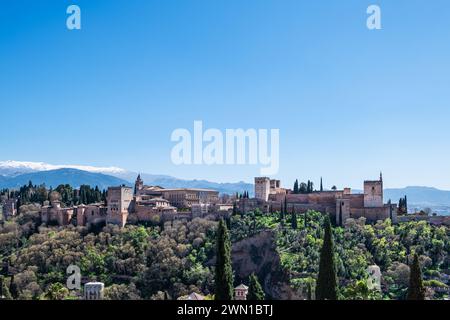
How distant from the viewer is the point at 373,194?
4375cm

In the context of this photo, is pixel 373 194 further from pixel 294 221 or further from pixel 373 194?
pixel 294 221

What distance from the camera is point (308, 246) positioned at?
38906mm

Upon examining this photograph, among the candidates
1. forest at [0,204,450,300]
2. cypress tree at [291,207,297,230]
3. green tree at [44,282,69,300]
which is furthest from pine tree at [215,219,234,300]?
cypress tree at [291,207,297,230]

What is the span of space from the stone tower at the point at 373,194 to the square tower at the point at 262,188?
8.51 m

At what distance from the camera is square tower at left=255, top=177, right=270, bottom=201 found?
A: 47.6 metres

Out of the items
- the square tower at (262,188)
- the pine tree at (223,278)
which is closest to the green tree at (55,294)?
the pine tree at (223,278)

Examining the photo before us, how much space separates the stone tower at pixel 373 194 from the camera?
43625 millimetres

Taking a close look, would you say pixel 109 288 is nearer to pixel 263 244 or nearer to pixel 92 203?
pixel 263 244

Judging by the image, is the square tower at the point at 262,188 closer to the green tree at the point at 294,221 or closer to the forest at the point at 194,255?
the forest at the point at 194,255

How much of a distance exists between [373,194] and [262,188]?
30.7 feet

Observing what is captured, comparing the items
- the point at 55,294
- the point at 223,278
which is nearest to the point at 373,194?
the point at 223,278

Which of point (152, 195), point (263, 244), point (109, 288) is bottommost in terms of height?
point (109, 288)

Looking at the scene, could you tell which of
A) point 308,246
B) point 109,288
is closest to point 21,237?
point 109,288
